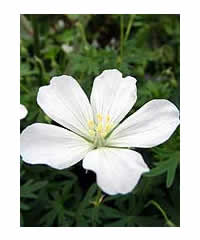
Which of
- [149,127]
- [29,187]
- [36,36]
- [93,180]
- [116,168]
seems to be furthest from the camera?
[36,36]

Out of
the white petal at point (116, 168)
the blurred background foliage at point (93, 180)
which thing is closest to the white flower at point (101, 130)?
the white petal at point (116, 168)

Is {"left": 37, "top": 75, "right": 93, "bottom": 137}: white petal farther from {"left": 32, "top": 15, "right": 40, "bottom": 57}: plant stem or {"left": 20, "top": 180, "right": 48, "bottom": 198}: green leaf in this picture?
{"left": 32, "top": 15, "right": 40, "bottom": 57}: plant stem

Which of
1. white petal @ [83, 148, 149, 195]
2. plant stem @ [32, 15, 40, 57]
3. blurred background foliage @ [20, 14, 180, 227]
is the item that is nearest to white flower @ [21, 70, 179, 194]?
white petal @ [83, 148, 149, 195]

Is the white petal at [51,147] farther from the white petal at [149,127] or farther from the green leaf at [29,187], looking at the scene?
the green leaf at [29,187]

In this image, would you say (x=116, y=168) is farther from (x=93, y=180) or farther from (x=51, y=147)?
(x=93, y=180)

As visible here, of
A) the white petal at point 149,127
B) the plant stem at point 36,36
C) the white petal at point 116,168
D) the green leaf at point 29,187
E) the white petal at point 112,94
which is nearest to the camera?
the white petal at point 116,168

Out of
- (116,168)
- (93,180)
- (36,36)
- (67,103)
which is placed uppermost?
(36,36)

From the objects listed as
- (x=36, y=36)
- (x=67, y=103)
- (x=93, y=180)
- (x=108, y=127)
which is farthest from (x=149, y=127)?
(x=36, y=36)
